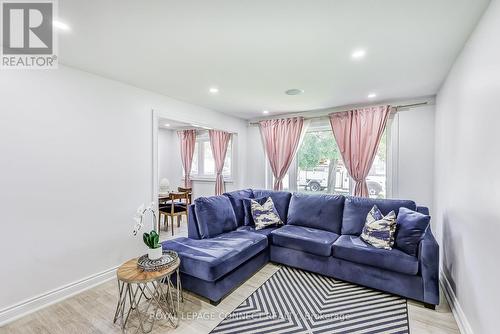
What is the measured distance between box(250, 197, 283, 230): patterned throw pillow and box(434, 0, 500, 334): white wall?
6.76 feet

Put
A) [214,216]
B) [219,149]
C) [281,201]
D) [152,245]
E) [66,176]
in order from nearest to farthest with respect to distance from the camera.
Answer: [152,245] < [66,176] < [214,216] < [281,201] < [219,149]

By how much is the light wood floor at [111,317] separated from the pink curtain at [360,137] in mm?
1977

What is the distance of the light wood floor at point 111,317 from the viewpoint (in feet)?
6.36

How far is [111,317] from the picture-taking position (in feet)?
6.86

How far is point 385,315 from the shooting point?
2.12 metres

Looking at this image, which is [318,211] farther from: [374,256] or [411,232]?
[411,232]

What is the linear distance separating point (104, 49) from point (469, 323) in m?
3.82

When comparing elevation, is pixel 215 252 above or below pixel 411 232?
below

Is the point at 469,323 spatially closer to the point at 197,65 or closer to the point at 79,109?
the point at 197,65

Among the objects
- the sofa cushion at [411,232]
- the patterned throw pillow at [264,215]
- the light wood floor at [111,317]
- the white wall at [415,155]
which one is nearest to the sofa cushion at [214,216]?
the patterned throw pillow at [264,215]

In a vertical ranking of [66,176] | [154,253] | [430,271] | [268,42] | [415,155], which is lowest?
[430,271]

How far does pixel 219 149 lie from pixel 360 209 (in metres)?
3.69

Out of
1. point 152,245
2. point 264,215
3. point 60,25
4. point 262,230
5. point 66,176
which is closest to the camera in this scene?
point 60,25

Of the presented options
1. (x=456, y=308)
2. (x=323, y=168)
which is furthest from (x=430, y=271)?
(x=323, y=168)
